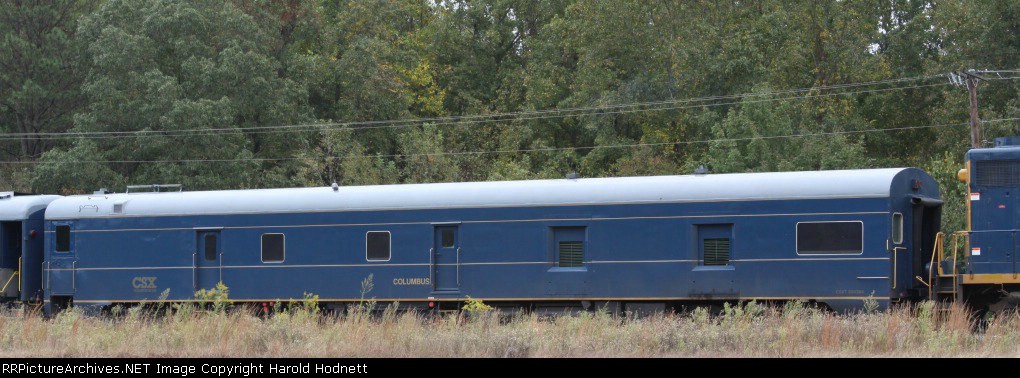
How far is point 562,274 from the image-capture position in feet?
66.8

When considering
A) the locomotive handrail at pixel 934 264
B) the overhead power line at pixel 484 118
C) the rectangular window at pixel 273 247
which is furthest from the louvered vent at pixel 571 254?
the overhead power line at pixel 484 118

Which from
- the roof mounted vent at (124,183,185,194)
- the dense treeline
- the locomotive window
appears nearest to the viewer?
the locomotive window

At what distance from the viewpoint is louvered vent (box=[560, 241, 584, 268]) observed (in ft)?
66.8

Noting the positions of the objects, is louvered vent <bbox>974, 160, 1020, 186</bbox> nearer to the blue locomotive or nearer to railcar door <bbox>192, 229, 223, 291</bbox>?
the blue locomotive

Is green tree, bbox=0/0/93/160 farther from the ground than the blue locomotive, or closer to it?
farther from the ground

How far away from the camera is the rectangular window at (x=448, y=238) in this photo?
69.6 ft

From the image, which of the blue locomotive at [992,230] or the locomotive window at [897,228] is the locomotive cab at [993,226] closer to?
the blue locomotive at [992,230]

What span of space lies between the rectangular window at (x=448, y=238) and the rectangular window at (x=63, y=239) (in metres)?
8.35

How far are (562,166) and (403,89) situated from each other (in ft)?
28.9

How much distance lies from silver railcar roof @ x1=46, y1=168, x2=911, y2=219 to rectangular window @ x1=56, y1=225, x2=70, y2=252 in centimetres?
27

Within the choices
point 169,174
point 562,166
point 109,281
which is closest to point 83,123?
point 169,174

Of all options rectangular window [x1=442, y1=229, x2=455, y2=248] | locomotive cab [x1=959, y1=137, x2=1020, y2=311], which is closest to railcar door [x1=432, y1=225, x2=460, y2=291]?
rectangular window [x1=442, y1=229, x2=455, y2=248]
